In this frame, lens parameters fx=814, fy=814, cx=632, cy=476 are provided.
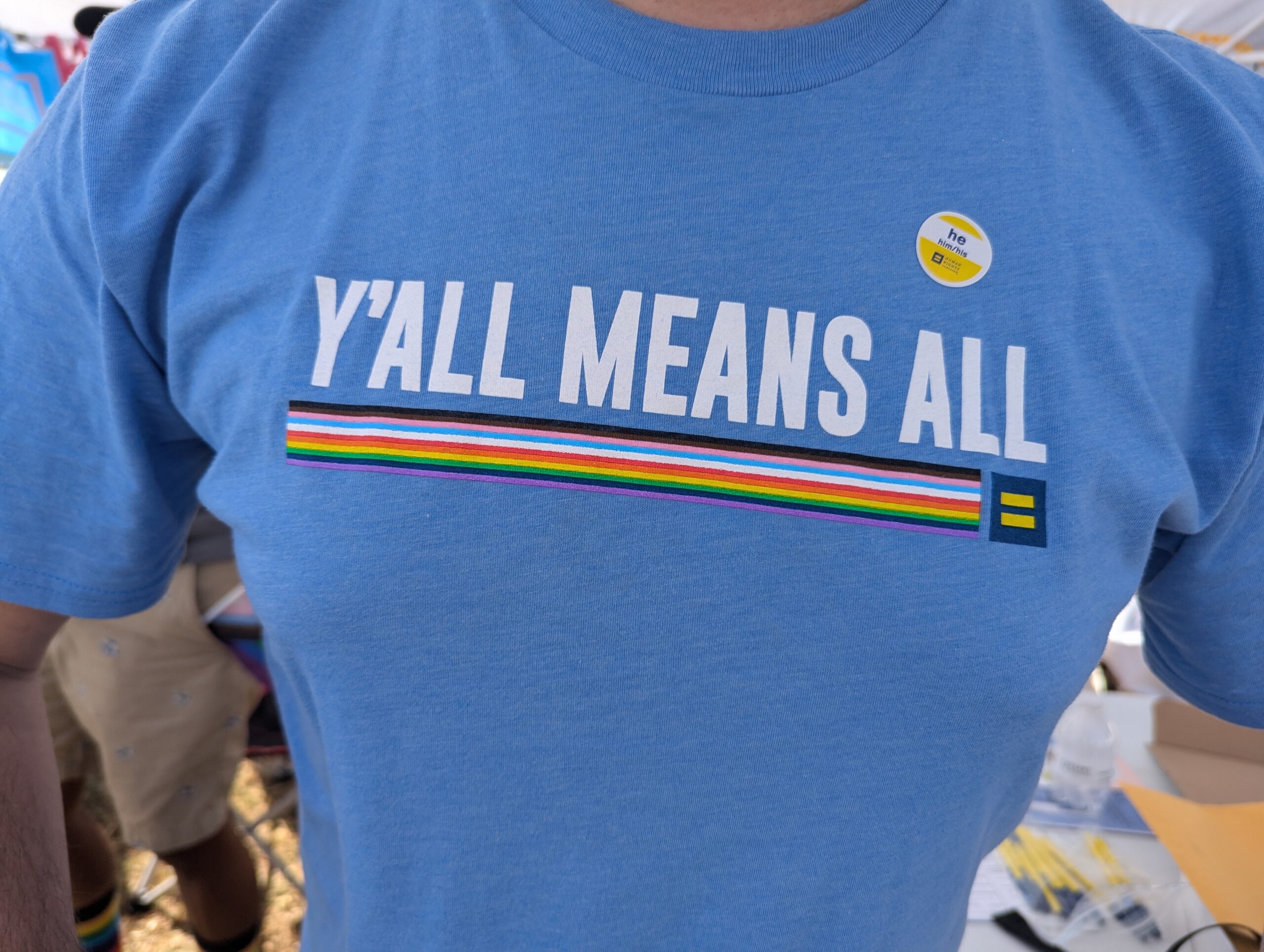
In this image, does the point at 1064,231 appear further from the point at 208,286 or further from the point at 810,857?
the point at 208,286

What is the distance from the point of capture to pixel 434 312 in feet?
1.60

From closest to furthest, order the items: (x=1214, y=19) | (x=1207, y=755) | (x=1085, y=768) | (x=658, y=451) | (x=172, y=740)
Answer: (x=658, y=451) < (x=1085, y=768) < (x=1207, y=755) < (x=172, y=740) < (x=1214, y=19)

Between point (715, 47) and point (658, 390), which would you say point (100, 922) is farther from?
point (715, 47)

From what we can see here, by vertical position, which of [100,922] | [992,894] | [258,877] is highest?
[992,894]

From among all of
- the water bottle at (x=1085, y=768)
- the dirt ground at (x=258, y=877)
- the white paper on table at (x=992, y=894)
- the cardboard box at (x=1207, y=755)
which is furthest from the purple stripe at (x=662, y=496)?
the dirt ground at (x=258, y=877)

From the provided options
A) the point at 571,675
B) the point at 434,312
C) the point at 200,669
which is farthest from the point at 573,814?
the point at 200,669

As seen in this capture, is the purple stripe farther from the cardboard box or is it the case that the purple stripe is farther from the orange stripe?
the cardboard box

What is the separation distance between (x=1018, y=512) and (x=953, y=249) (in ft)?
0.54

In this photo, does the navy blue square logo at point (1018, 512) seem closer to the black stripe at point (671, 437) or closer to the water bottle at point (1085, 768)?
the black stripe at point (671, 437)

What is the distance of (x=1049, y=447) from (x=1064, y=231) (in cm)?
14

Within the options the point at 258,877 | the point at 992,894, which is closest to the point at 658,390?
the point at 992,894

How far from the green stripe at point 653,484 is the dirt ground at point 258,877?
79.4 inches

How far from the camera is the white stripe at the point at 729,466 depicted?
482 mm

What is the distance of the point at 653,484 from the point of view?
1.59 ft
